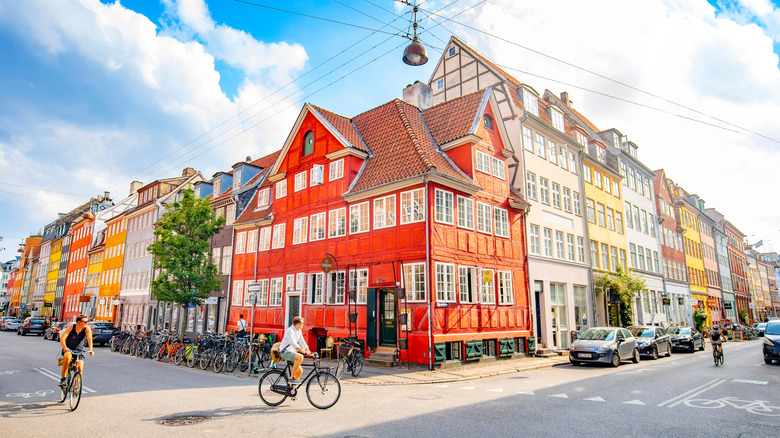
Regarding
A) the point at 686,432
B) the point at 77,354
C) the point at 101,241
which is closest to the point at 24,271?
the point at 101,241

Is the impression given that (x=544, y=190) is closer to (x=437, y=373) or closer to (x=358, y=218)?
(x=358, y=218)

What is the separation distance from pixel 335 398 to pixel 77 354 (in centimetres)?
540

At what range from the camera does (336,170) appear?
22.1 metres

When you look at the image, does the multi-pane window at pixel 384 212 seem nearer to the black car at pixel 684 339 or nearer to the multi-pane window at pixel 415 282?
the multi-pane window at pixel 415 282

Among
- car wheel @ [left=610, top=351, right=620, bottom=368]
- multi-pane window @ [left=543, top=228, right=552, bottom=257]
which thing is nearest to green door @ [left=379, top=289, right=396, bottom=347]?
car wheel @ [left=610, top=351, right=620, bottom=368]

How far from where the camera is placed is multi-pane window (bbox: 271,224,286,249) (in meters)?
25.2

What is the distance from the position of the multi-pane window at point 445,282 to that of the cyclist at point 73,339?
1127cm

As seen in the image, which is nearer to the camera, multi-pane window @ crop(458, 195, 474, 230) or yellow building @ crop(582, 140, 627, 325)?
multi-pane window @ crop(458, 195, 474, 230)

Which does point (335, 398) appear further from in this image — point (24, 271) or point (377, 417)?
point (24, 271)

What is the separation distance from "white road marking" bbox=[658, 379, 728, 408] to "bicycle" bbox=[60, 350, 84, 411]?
38.1 feet

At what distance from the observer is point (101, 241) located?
53.3m

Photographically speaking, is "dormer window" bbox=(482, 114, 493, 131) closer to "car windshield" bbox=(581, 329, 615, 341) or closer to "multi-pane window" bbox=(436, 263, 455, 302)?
"multi-pane window" bbox=(436, 263, 455, 302)

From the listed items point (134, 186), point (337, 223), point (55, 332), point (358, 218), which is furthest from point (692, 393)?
point (134, 186)

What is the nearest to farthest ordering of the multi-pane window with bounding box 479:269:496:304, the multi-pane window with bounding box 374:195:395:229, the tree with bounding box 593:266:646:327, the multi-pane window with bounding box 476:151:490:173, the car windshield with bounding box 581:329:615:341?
1. the car windshield with bounding box 581:329:615:341
2. the multi-pane window with bounding box 374:195:395:229
3. the multi-pane window with bounding box 479:269:496:304
4. the multi-pane window with bounding box 476:151:490:173
5. the tree with bounding box 593:266:646:327
